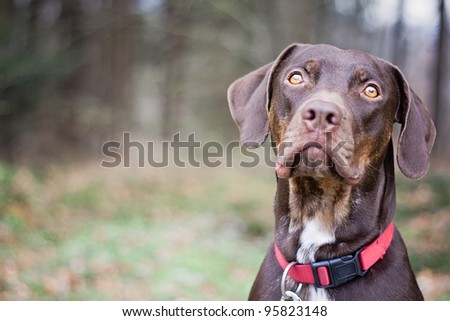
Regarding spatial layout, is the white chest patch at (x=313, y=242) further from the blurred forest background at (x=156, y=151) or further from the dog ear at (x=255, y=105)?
the blurred forest background at (x=156, y=151)

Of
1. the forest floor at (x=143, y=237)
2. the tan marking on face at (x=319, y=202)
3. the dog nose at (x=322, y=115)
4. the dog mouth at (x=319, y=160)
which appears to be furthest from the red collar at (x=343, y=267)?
the forest floor at (x=143, y=237)

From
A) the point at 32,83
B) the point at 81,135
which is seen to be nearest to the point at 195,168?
the point at 81,135

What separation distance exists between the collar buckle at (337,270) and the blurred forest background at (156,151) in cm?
342

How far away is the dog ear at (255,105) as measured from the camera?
3.78 metres

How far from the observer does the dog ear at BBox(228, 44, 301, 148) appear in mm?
3777

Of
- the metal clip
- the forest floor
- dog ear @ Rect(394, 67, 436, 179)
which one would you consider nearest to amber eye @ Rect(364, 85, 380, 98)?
dog ear @ Rect(394, 67, 436, 179)

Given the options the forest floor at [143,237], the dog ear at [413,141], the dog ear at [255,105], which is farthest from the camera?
the forest floor at [143,237]

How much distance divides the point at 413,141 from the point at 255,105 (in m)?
1.04

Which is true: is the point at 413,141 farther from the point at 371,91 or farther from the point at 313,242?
the point at 313,242

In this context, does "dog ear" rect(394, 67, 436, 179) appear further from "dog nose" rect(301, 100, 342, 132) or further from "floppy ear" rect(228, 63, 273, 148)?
"floppy ear" rect(228, 63, 273, 148)

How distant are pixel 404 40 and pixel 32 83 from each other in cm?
943

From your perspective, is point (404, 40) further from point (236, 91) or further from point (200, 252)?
point (236, 91)

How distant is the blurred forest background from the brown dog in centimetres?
329

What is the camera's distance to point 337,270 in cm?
334
